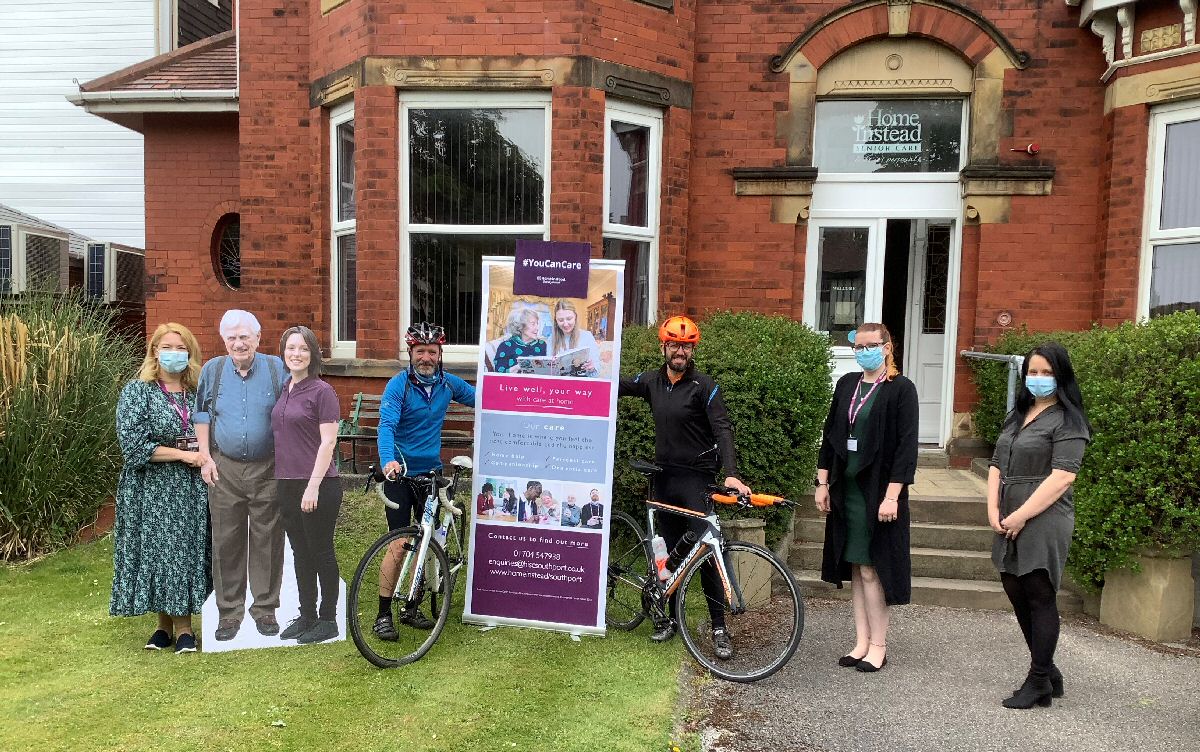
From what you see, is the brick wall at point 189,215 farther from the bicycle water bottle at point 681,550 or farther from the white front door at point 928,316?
the white front door at point 928,316

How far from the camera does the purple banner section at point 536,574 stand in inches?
179

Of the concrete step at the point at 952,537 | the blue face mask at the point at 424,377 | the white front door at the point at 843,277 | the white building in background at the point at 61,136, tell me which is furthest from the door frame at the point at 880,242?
the white building in background at the point at 61,136

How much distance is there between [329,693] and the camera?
3807 millimetres

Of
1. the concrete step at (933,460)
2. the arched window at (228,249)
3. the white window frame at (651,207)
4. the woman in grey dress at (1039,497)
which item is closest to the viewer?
the woman in grey dress at (1039,497)

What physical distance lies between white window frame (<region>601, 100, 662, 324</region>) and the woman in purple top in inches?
143

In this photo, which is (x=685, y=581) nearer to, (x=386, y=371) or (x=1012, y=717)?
(x=1012, y=717)

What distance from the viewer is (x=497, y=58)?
693 cm

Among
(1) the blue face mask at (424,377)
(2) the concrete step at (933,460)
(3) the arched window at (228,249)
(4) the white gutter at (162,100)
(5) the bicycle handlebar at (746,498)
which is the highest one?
(4) the white gutter at (162,100)

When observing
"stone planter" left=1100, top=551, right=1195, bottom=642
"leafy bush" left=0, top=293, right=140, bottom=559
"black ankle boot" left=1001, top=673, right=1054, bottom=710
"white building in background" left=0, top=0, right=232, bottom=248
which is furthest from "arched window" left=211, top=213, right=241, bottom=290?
"stone planter" left=1100, top=551, right=1195, bottom=642

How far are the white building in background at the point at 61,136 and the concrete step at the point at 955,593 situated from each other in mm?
12600

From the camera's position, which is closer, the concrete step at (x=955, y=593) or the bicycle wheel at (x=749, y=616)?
the bicycle wheel at (x=749, y=616)

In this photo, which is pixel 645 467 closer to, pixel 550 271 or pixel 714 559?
pixel 714 559

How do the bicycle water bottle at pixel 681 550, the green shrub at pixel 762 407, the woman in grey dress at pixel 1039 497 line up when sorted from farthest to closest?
the green shrub at pixel 762 407, the bicycle water bottle at pixel 681 550, the woman in grey dress at pixel 1039 497

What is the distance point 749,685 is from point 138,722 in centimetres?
281
